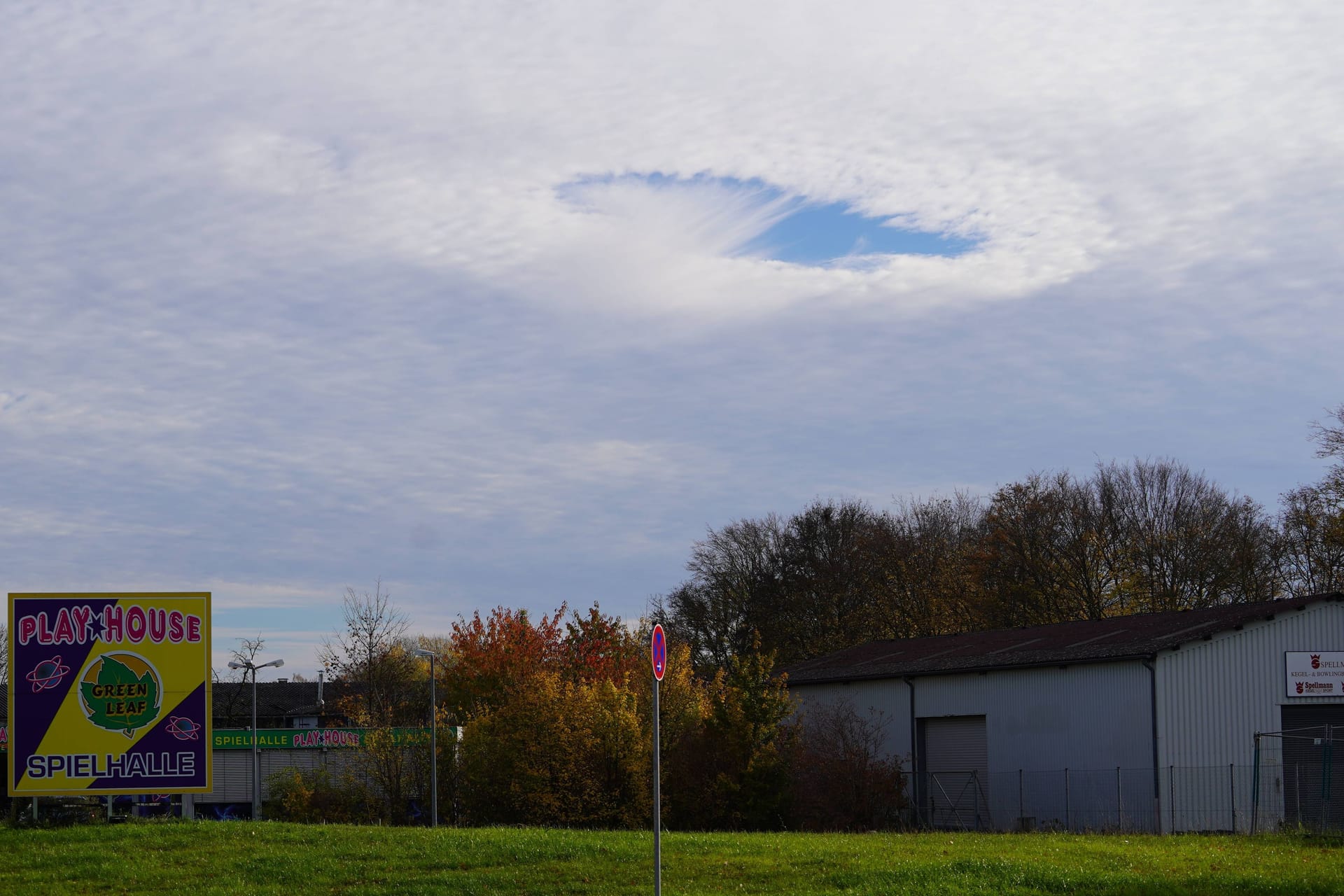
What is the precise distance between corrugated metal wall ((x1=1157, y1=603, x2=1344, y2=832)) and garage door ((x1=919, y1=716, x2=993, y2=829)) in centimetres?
633

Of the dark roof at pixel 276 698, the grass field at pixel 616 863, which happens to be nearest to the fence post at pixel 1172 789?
the grass field at pixel 616 863

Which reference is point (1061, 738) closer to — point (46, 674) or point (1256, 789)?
point (1256, 789)

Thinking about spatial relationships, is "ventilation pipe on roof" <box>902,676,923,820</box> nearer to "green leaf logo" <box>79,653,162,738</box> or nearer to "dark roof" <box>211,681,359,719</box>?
"green leaf logo" <box>79,653,162,738</box>

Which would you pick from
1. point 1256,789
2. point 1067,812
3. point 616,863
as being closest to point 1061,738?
point 1067,812

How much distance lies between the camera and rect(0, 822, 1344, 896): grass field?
1806cm

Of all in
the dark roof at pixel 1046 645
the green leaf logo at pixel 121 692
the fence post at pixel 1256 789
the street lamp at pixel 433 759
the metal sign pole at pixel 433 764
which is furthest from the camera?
the street lamp at pixel 433 759

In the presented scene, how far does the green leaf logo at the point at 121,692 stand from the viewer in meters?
25.5

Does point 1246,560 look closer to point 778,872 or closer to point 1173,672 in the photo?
point 1173,672

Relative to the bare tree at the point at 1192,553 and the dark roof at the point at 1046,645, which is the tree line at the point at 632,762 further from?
the bare tree at the point at 1192,553

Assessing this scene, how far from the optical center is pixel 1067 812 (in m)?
35.0

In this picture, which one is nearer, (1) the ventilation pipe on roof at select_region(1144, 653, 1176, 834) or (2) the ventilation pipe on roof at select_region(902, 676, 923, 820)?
(1) the ventilation pipe on roof at select_region(1144, 653, 1176, 834)

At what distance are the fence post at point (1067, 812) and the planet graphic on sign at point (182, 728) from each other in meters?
21.1

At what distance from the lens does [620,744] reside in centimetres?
3462

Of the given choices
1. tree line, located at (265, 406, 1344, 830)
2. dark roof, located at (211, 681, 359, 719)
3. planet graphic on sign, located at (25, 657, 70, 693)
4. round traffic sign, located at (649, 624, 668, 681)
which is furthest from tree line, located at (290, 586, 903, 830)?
dark roof, located at (211, 681, 359, 719)
